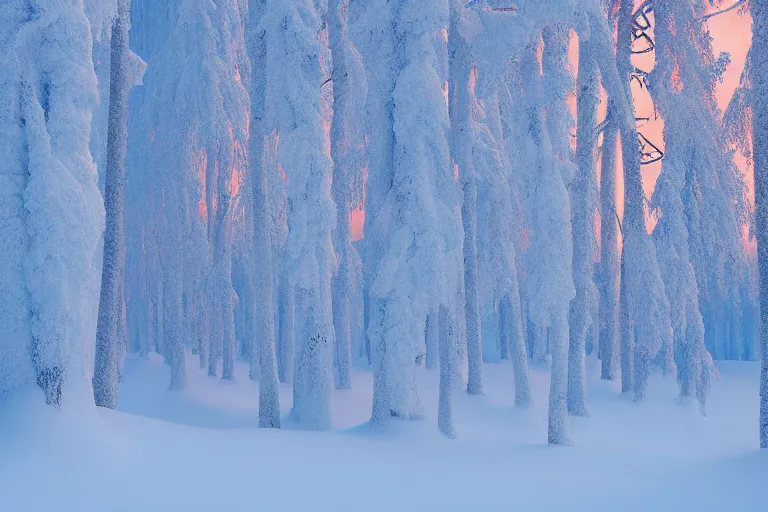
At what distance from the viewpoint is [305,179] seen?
37.5 ft

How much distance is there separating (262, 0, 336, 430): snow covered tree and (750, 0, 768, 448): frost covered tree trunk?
256 inches

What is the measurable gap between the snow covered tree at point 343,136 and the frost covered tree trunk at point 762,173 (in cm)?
803

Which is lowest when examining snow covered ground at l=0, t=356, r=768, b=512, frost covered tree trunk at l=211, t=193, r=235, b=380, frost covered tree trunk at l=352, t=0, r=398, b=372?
snow covered ground at l=0, t=356, r=768, b=512

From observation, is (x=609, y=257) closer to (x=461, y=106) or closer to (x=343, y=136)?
(x=343, y=136)

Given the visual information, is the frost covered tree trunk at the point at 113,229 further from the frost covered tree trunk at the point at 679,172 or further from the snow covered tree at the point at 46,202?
the frost covered tree trunk at the point at 679,172

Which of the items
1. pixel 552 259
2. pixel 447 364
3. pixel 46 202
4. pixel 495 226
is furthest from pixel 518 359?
pixel 46 202

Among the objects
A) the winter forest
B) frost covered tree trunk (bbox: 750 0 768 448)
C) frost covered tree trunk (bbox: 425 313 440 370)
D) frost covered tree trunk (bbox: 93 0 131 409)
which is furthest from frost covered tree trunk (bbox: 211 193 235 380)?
frost covered tree trunk (bbox: 750 0 768 448)

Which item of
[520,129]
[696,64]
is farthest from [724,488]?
[696,64]

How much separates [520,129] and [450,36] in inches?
→ 114

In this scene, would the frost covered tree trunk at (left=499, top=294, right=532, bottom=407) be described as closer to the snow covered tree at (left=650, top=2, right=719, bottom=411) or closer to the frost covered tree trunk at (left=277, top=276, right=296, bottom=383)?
the snow covered tree at (left=650, top=2, right=719, bottom=411)

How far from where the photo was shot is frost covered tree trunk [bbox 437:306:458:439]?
12016 millimetres

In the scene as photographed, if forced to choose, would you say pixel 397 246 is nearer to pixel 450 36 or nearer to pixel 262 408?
pixel 262 408

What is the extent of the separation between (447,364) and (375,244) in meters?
2.60

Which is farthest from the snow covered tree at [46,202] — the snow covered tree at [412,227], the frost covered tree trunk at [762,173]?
the frost covered tree trunk at [762,173]
